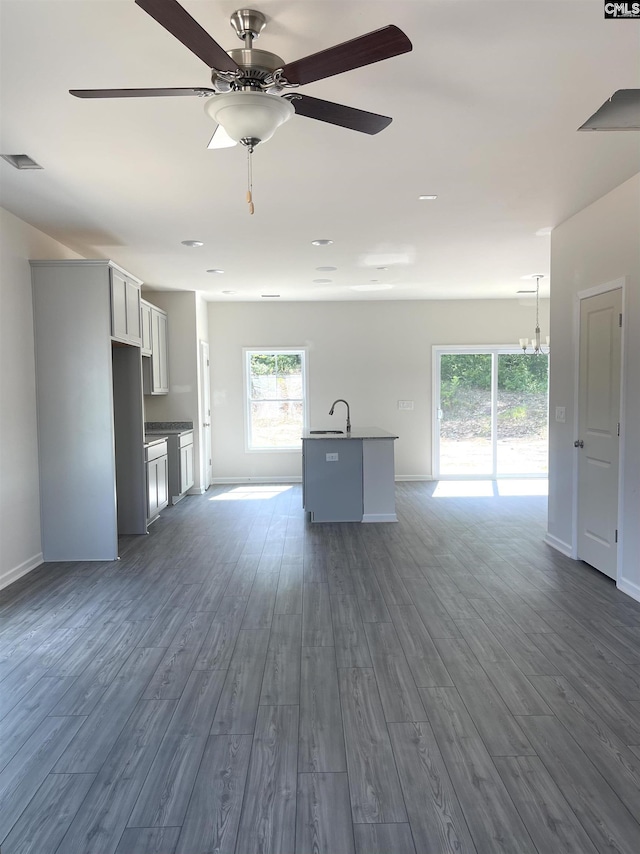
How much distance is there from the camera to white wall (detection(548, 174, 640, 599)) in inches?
144

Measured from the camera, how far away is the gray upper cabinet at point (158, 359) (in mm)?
6757

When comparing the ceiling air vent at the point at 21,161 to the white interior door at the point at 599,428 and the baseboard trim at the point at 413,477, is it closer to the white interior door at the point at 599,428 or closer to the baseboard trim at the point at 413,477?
the white interior door at the point at 599,428

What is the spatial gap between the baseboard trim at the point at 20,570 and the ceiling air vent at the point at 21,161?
2.79 meters

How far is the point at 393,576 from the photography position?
4.18 metres

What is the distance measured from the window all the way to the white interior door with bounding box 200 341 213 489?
61cm

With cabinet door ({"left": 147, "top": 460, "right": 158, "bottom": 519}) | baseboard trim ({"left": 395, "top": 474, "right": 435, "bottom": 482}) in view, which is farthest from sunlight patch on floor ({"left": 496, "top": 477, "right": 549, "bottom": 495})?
cabinet door ({"left": 147, "top": 460, "right": 158, "bottom": 519})

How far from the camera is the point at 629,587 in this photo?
3740 mm

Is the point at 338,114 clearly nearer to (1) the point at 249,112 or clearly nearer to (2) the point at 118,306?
(1) the point at 249,112

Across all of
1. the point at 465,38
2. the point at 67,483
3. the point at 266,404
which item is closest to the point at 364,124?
the point at 465,38

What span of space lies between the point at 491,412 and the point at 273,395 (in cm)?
344

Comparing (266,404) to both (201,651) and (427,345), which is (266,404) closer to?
(427,345)

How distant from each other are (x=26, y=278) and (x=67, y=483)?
1.68m

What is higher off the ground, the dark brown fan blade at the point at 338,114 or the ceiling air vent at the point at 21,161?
the ceiling air vent at the point at 21,161

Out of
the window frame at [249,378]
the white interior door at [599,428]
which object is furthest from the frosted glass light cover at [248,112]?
the window frame at [249,378]
